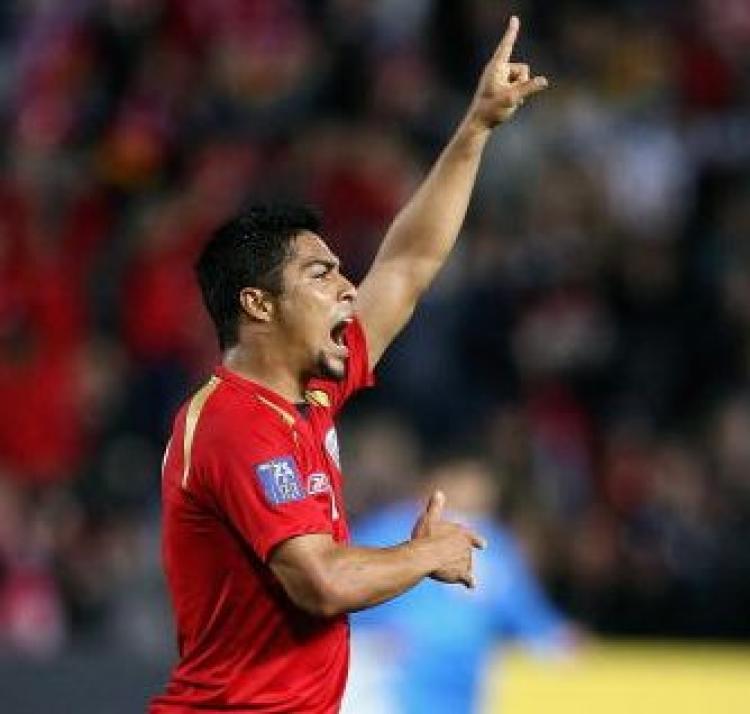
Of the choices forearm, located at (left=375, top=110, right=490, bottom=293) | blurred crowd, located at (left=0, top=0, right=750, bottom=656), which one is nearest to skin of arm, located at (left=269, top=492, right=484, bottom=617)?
forearm, located at (left=375, top=110, right=490, bottom=293)

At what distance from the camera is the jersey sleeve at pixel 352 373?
15.6 feet

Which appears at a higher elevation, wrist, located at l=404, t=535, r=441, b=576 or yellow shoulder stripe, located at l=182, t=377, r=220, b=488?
yellow shoulder stripe, located at l=182, t=377, r=220, b=488

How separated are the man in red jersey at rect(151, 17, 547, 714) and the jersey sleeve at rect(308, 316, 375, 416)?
164 mm

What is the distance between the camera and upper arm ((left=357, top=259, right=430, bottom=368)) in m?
4.99

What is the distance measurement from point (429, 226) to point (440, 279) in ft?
14.9

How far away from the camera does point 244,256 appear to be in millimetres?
4414

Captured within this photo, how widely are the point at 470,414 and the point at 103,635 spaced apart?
1775 millimetres

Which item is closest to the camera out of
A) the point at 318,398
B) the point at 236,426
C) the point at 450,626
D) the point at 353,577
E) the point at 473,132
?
the point at 353,577

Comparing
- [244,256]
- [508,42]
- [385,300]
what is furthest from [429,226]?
[244,256]

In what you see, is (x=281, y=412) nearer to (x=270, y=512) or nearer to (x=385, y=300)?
(x=270, y=512)

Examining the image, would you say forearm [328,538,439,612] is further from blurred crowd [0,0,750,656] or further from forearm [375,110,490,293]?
blurred crowd [0,0,750,656]

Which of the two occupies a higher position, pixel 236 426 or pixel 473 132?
pixel 473 132

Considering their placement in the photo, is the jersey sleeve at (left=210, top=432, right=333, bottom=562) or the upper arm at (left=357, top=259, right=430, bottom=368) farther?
the upper arm at (left=357, top=259, right=430, bottom=368)

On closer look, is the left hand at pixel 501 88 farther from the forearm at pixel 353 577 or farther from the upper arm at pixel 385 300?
the forearm at pixel 353 577
